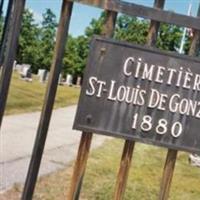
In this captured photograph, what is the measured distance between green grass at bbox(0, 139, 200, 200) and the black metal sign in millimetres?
2703

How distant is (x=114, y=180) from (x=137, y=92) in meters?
4.25

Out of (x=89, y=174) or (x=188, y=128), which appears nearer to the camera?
(x=188, y=128)

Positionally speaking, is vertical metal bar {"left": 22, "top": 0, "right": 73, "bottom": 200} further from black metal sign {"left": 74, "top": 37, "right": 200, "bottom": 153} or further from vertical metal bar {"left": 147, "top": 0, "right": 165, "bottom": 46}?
vertical metal bar {"left": 147, "top": 0, "right": 165, "bottom": 46}

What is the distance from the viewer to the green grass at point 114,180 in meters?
7.31

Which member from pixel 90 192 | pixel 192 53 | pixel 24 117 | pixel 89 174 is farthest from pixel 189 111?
pixel 24 117

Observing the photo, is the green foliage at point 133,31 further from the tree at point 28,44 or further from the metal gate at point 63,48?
the metal gate at point 63,48

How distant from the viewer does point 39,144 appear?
4.45m

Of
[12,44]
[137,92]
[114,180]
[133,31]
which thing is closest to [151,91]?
[137,92]

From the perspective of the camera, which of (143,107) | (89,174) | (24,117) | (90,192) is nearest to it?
(143,107)

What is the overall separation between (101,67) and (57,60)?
0.32 metres

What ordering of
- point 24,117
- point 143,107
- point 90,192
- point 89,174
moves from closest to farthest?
1. point 143,107
2. point 90,192
3. point 89,174
4. point 24,117

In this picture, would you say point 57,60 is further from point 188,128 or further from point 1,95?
point 188,128

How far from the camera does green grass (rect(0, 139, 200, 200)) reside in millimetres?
7312

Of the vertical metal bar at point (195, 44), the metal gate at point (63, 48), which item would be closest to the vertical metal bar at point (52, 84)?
the metal gate at point (63, 48)
